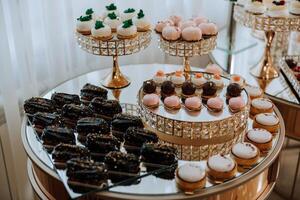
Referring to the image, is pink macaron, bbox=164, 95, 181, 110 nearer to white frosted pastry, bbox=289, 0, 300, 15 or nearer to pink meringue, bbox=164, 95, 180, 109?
pink meringue, bbox=164, 95, 180, 109

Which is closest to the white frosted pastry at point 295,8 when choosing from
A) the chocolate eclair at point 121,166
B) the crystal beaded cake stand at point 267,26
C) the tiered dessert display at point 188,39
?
the crystal beaded cake stand at point 267,26

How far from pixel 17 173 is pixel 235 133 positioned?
2.88 feet

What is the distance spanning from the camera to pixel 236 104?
135cm

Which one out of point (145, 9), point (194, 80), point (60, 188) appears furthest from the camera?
point (145, 9)

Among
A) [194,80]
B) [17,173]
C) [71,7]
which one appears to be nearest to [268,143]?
[194,80]

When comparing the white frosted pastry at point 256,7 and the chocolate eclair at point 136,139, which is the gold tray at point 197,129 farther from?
the white frosted pastry at point 256,7

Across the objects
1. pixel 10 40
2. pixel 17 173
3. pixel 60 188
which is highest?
pixel 10 40

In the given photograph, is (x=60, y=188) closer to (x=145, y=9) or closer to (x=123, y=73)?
(x=123, y=73)

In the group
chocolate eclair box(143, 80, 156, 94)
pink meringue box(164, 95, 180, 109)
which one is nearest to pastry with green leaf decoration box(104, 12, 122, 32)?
chocolate eclair box(143, 80, 156, 94)

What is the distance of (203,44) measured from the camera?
5.02 ft

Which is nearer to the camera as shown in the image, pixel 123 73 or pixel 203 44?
pixel 203 44

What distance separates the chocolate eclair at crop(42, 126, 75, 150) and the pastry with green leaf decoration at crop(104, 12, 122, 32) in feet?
1.41

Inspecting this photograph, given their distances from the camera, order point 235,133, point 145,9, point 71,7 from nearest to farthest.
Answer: point 235,133 → point 71,7 → point 145,9

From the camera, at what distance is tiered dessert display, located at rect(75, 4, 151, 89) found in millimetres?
1485
